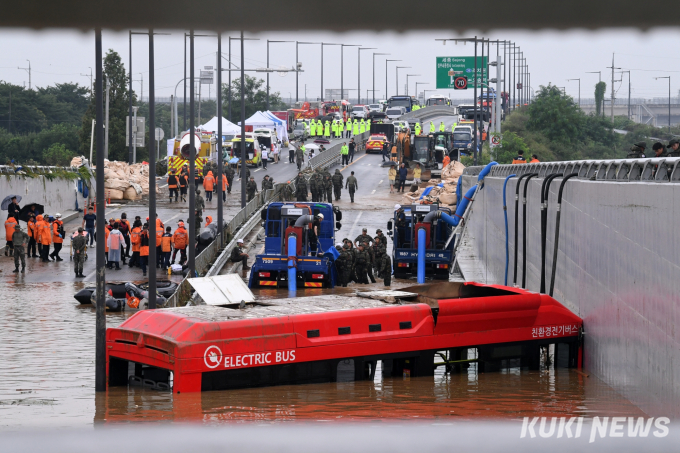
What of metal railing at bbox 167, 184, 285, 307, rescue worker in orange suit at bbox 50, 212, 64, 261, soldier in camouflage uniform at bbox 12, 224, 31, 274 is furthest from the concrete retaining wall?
metal railing at bbox 167, 184, 285, 307

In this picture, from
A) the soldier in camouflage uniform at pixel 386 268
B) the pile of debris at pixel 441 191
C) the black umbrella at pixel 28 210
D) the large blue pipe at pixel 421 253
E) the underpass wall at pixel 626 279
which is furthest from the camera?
the pile of debris at pixel 441 191

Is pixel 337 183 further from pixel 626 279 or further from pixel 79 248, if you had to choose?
pixel 626 279

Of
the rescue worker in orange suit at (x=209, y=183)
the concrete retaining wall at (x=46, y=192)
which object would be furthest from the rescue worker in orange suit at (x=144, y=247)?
the rescue worker in orange suit at (x=209, y=183)

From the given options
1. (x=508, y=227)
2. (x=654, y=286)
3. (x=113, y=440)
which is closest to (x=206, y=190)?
(x=508, y=227)

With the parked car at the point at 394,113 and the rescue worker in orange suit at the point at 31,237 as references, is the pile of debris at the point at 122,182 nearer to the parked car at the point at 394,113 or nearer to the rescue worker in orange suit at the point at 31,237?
the rescue worker in orange suit at the point at 31,237

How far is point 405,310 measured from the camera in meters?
15.4

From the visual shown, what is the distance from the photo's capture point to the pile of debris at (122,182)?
51719 mm

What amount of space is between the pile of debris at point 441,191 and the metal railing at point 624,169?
902 inches

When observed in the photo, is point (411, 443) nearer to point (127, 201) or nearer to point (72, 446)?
point (72, 446)

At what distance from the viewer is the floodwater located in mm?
12398

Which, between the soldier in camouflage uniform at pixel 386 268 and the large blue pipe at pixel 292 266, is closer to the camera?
the large blue pipe at pixel 292 266

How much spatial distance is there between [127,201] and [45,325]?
99.7ft

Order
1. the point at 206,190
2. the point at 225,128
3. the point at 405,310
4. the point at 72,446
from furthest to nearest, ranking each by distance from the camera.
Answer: the point at 225,128, the point at 206,190, the point at 405,310, the point at 72,446

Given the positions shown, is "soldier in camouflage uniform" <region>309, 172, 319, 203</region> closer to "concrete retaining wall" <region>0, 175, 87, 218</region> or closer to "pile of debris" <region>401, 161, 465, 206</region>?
"pile of debris" <region>401, 161, 465, 206</region>
